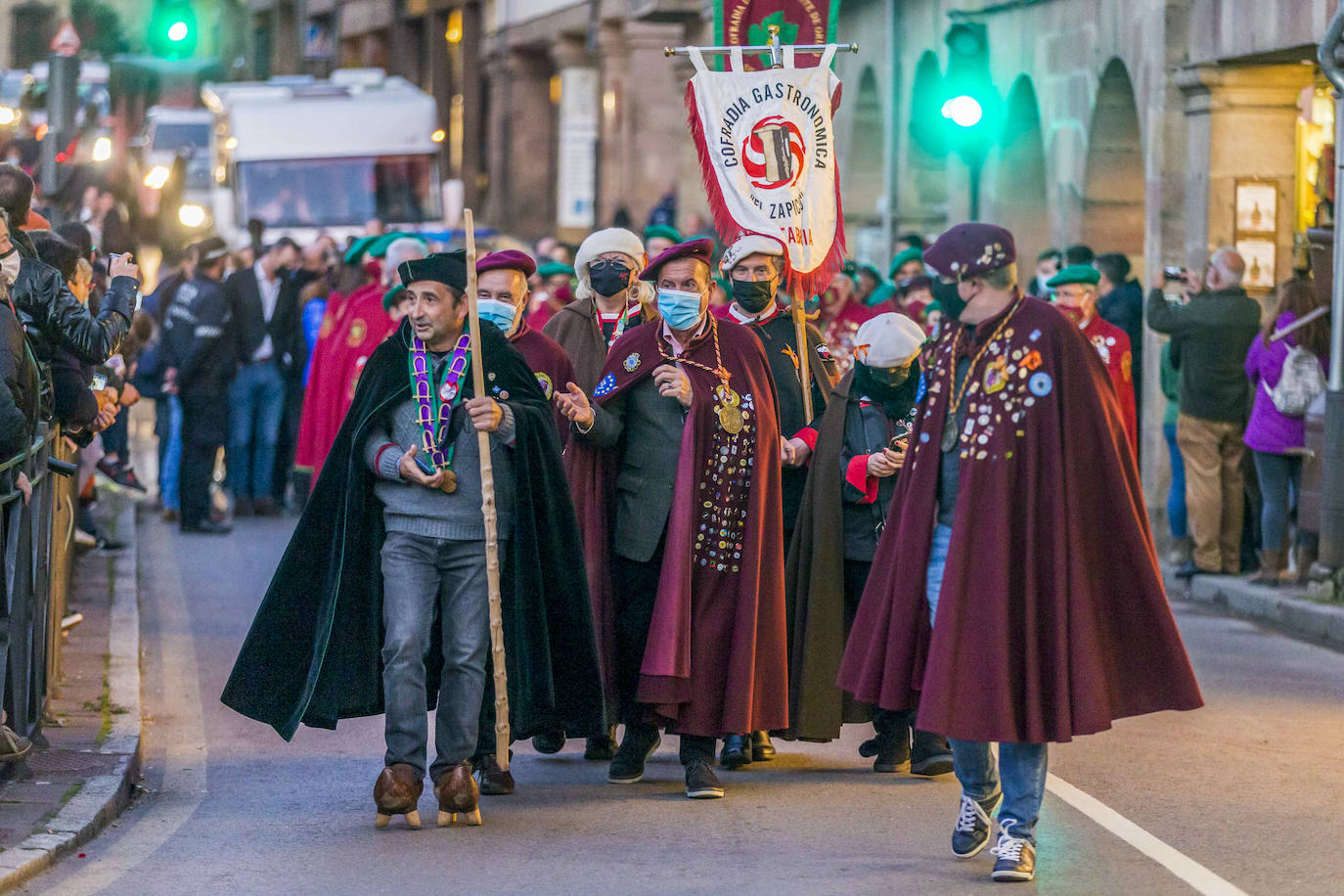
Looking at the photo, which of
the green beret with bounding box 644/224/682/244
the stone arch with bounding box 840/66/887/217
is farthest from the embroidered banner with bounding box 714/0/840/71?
the stone arch with bounding box 840/66/887/217

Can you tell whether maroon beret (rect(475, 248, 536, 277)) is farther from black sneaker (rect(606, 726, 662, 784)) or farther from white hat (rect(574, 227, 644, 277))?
black sneaker (rect(606, 726, 662, 784))

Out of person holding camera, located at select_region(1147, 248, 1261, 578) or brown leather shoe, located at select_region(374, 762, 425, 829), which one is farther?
person holding camera, located at select_region(1147, 248, 1261, 578)

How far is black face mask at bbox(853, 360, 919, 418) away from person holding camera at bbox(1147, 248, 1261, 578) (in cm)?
587

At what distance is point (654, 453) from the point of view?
27.5 feet

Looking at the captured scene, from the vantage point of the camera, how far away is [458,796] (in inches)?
301

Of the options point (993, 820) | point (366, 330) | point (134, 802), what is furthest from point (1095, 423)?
point (366, 330)

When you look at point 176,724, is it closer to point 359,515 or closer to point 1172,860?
point 359,515

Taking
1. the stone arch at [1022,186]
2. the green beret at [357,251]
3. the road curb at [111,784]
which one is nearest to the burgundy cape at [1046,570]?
the road curb at [111,784]

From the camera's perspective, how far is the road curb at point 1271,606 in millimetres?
12367

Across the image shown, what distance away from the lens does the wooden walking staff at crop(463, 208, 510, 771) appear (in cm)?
745

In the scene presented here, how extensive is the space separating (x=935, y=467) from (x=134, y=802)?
3.12 meters

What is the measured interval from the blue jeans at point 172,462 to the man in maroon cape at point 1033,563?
10.7 metres

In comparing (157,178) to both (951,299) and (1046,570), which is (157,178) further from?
(1046,570)

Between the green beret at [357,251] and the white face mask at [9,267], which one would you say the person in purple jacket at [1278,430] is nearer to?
the green beret at [357,251]
